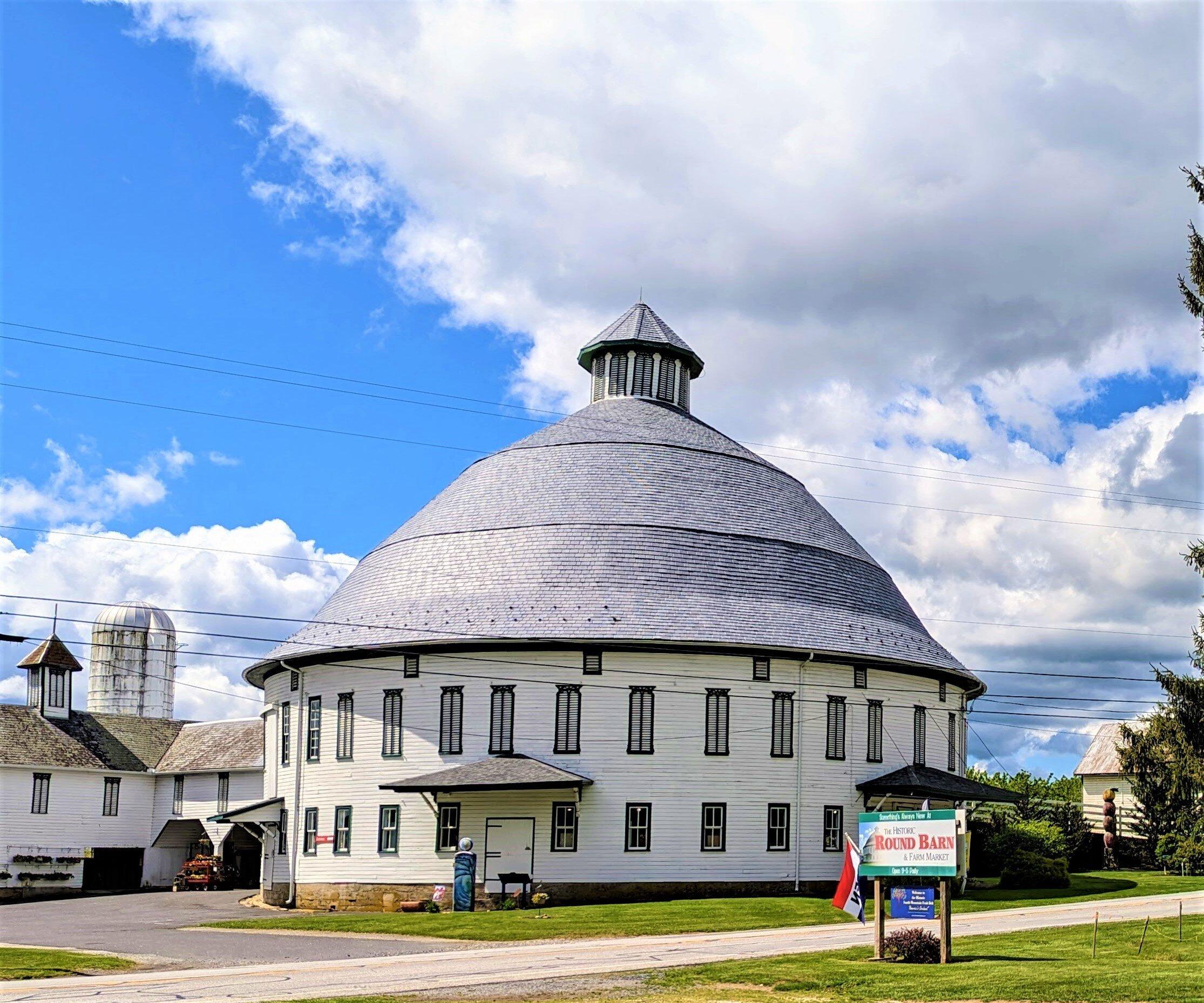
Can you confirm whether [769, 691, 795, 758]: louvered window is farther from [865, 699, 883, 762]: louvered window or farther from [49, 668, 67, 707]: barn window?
[49, 668, 67, 707]: barn window

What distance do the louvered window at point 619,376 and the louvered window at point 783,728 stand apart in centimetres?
1771

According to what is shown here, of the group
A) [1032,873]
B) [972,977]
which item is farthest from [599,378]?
[972,977]

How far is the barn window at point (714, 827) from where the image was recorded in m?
40.7

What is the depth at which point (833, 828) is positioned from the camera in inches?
1670

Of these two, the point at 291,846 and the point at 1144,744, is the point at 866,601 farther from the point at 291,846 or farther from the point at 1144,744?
the point at 291,846

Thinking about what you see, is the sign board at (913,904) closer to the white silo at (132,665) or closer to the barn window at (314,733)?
the barn window at (314,733)

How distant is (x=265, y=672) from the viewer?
161 ft

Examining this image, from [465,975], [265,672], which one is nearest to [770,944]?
[465,975]

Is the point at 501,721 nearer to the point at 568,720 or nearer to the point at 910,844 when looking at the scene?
the point at 568,720

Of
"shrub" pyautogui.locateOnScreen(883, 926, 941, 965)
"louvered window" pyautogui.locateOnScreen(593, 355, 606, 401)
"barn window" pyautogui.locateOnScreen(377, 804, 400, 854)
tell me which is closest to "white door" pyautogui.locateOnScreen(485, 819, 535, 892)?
"barn window" pyautogui.locateOnScreen(377, 804, 400, 854)

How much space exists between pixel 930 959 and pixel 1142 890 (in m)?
20.1

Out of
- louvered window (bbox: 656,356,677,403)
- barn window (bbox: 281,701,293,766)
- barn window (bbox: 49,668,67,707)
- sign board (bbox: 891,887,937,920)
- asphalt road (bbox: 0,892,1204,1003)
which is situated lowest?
asphalt road (bbox: 0,892,1204,1003)

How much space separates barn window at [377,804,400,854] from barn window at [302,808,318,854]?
2.89 metres

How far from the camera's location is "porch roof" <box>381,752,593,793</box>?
3866 cm
